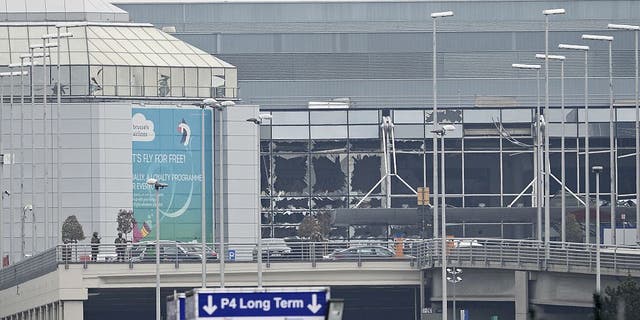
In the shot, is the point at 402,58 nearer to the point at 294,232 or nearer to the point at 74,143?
the point at 294,232

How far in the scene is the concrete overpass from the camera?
73.1m

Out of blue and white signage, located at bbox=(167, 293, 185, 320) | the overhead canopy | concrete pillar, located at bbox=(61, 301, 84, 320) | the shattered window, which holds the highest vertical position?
the overhead canopy

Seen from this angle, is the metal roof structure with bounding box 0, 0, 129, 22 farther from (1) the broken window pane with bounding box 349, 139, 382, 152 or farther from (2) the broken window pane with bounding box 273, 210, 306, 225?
(1) the broken window pane with bounding box 349, 139, 382, 152

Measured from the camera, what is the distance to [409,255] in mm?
84062

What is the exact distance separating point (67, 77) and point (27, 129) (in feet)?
11.6

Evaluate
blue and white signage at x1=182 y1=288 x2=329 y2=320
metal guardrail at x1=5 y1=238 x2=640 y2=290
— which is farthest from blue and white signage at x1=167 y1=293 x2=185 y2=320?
metal guardrail at x1=5 y1=238 x2=640 y2=290

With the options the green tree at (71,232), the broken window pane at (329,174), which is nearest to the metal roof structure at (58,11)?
the broken window pane at (329,174)

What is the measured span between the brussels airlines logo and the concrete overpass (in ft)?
93.2

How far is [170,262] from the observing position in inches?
3243

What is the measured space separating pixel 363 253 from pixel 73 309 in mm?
11727

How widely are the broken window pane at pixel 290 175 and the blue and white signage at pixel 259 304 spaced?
4129 inches

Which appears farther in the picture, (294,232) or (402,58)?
(402,58)

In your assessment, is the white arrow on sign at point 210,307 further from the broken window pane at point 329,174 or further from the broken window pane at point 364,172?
the broken window pane at point 329,174

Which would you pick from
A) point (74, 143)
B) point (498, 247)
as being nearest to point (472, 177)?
point (74, 143)
